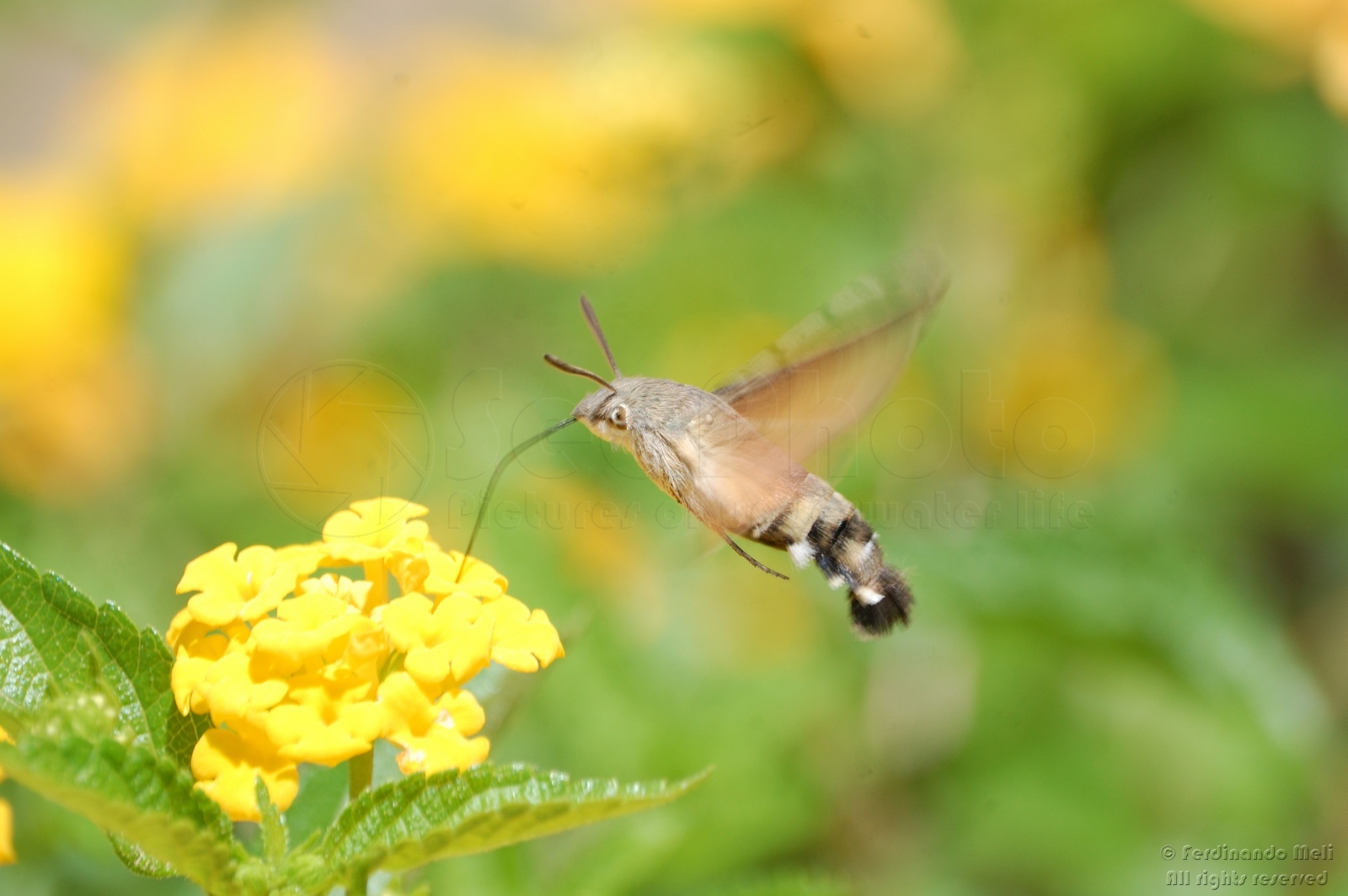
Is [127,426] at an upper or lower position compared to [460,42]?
lower

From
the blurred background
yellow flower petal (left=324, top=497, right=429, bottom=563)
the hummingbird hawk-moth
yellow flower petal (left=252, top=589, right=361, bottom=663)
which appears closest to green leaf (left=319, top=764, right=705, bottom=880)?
yellow flower petal (left=252, top=589, right=361, bottom=663)

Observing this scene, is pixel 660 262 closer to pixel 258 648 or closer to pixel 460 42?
pixel 460 42

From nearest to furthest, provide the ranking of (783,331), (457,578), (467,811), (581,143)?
(467,811) < (457,578) < (783,331) < (581,143)

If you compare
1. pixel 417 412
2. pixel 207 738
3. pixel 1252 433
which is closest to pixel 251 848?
pixel 207 738


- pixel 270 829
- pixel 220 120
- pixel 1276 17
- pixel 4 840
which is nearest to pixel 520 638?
pixel 270 829

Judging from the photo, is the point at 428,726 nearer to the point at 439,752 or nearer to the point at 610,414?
the point at 439,752

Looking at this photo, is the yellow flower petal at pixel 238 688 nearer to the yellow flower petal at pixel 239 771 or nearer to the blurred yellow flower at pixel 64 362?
the yellow flower petal at pixel 239 771
